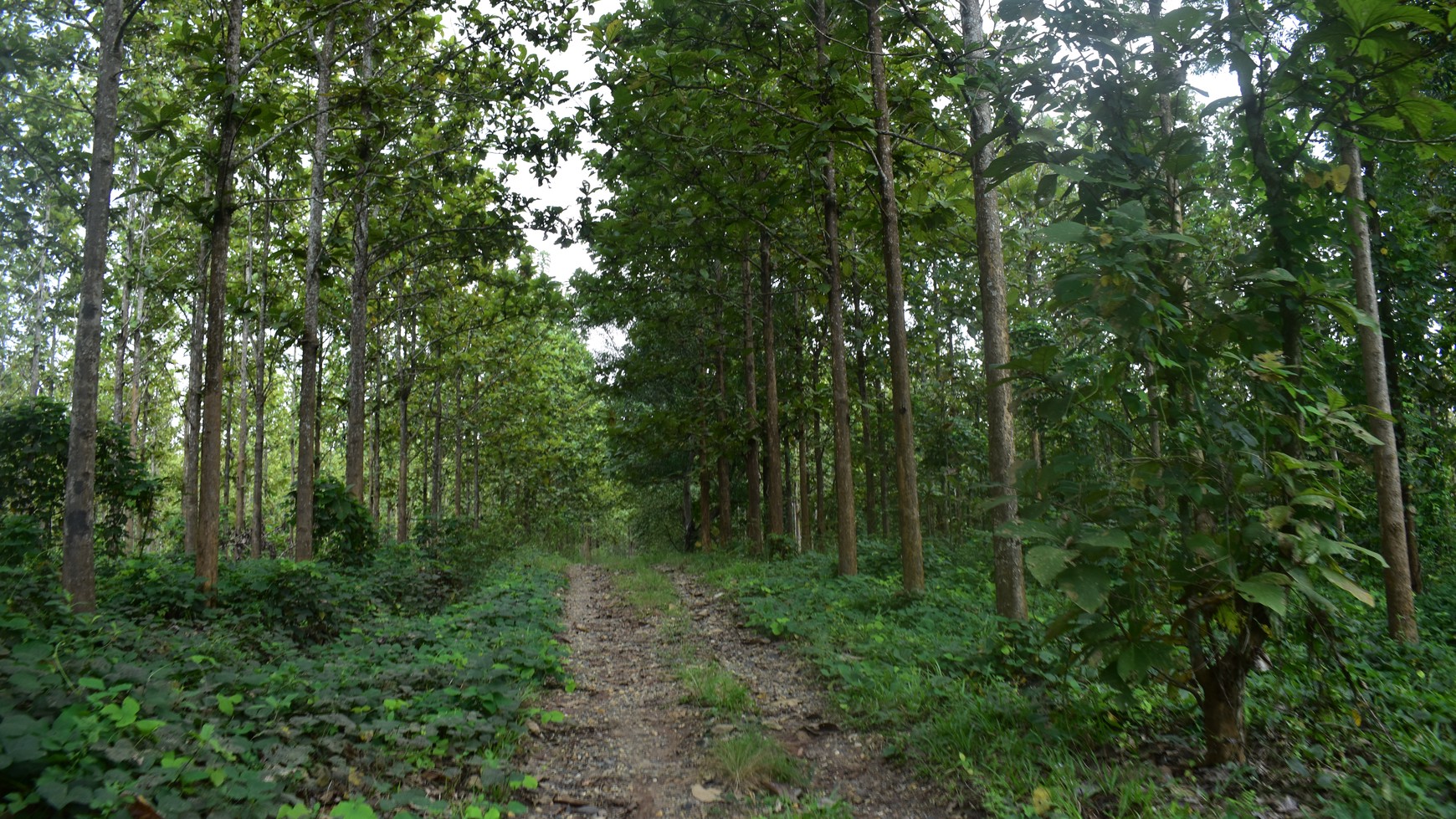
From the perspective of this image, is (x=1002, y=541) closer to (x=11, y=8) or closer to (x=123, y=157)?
(x=11, y=8)

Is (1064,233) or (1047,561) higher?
(1064,233)

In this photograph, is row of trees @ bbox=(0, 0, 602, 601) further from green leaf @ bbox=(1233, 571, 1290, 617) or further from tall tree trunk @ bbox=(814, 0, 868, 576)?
green leaf @ bbox=(1233, 571, 1290, 617)

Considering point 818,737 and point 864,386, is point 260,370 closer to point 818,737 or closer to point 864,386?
point 864,386

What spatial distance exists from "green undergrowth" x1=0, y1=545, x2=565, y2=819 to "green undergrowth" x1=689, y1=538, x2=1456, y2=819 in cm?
265

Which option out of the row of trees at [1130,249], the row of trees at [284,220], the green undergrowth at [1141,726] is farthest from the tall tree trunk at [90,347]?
the green undergrowth at [1141,726]

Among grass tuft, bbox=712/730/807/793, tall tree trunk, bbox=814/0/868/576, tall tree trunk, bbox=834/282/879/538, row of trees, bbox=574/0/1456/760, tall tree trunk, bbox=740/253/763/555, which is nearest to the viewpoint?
row of trees, bbox=574/0/1456/760

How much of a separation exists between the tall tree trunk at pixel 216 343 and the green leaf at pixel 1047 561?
754cm

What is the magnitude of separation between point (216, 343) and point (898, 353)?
291 inches

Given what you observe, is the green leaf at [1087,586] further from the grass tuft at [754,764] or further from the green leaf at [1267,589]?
the grass tuft at [754,764]

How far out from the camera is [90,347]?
6.25 metres

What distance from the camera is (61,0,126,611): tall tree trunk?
605 centimetres

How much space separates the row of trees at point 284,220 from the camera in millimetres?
7133

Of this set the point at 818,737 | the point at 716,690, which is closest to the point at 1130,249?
the point at 818,737

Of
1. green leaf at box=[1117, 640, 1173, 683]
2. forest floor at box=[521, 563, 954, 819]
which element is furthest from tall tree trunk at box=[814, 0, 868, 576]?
green leaf at box=[1117, 640, 1173, 683]
